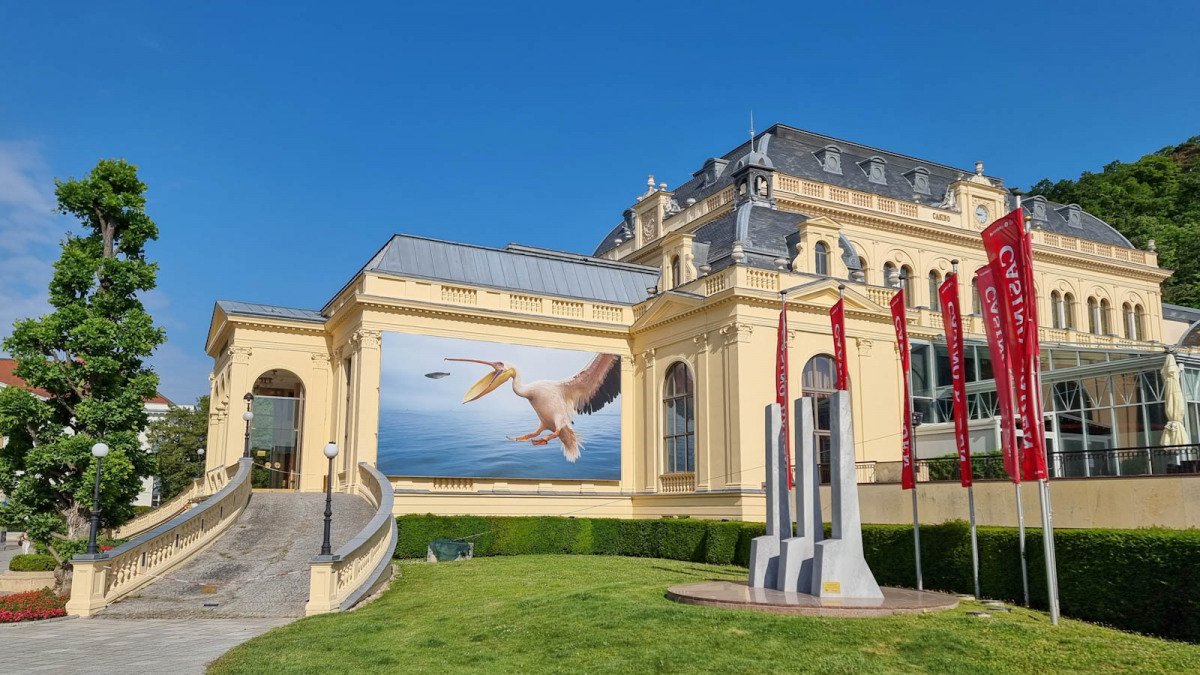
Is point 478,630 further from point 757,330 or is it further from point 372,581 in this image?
point 757,330

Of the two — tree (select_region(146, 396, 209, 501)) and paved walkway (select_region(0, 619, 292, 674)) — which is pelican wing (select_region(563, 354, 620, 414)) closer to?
paved walkway (select_region(0, 619, 292, 674))

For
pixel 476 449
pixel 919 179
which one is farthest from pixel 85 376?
pixel 919 179

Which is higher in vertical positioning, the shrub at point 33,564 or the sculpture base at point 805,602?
the sculpture base at point 805,602

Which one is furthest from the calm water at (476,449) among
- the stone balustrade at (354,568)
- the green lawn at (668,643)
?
the green lawn at (668,643)

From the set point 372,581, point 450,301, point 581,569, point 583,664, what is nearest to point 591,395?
point 450,301

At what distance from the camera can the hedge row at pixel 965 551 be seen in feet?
51.0

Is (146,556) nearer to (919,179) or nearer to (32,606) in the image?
(32,606)

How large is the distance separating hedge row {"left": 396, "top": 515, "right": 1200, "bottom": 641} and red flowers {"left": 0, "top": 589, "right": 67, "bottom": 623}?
9.37 meters

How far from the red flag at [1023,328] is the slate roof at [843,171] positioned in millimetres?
26301

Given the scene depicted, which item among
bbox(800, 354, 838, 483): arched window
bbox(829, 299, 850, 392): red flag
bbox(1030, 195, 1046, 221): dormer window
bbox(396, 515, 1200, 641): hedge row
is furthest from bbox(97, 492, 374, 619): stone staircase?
bbox(1030, 195, 1046, 221): dormer window

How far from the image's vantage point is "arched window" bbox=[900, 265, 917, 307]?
4331 centimetres

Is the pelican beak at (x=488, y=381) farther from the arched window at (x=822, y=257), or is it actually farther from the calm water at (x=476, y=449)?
the arched window at (x=822, y=257)

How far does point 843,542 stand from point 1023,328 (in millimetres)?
4894

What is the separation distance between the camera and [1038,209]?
163ft
